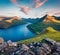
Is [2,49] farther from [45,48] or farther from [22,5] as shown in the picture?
[22,5]

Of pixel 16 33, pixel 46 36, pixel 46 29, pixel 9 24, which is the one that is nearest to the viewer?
pixel 46 36

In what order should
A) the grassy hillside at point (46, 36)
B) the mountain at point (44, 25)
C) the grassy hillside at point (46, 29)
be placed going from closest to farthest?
the grassy hillside at point (46, 36) < the grassy hillside at point (46, 29) < the mountain at point (44, 25)

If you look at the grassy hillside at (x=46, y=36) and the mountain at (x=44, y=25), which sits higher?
the mountain at (x=44, y=25)

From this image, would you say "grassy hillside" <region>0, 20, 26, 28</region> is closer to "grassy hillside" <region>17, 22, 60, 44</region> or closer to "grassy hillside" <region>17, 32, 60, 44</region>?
"grassy hillside" <region>17, 22, 60, 44</region>

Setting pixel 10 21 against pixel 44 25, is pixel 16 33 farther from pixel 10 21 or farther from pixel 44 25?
pixel 44 25

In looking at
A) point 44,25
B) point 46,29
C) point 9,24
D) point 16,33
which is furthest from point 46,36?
point 9,24

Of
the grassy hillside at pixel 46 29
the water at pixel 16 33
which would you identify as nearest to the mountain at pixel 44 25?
the grassy hillside at pixel 46 29

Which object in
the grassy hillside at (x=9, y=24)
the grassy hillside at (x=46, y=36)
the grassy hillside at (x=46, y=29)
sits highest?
the grassy hillside at (x=9, y=24)

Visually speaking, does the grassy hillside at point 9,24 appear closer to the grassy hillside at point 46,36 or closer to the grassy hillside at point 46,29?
the grassy hillside at point 46,29
